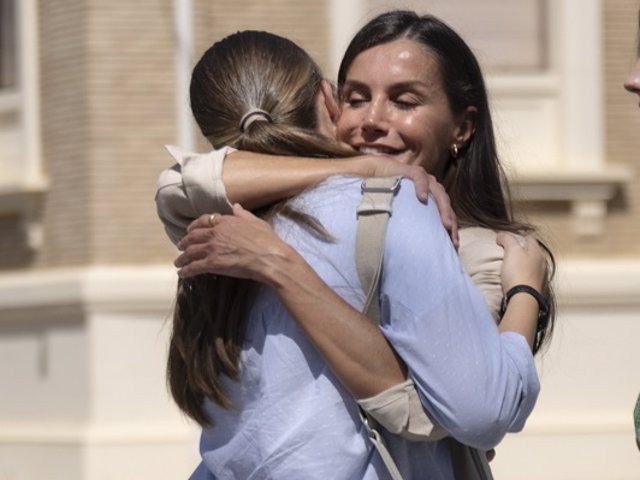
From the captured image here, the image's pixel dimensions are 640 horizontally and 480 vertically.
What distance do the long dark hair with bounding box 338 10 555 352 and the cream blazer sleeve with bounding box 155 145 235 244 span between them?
1.16 feet

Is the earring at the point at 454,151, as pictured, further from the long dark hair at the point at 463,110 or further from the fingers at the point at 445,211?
the fingers at the point at 445,211

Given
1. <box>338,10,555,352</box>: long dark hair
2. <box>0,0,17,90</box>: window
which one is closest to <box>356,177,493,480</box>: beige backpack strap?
<box>338,10,555,352</box>: long dark hair

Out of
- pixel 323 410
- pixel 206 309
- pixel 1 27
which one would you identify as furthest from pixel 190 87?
pixel 1 27

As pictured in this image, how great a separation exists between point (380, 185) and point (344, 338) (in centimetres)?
25

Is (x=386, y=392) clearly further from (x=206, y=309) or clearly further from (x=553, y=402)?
(x=553, y=402)

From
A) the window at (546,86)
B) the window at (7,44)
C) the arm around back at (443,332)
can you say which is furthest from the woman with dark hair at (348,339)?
the window at (7,44)

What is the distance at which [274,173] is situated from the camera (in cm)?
306

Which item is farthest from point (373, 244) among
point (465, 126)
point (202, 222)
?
point (465, 126)

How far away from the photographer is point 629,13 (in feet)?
40.4

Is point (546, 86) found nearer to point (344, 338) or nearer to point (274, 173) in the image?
point (274, 173)

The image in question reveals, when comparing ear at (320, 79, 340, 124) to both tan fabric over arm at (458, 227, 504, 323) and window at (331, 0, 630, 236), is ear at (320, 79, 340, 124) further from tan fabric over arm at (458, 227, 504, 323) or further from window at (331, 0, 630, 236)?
window at (331, 0, 630, 236)

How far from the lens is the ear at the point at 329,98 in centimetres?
318

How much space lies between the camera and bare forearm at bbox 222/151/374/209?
120 inches

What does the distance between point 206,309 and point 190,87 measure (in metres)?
0.42
